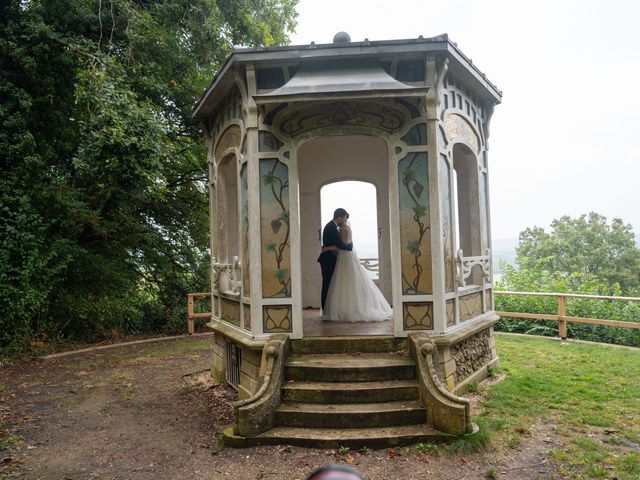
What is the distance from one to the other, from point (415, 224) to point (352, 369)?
1.91 metres

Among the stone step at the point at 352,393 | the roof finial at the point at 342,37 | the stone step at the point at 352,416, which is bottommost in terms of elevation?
the stone step at the point at 352,416

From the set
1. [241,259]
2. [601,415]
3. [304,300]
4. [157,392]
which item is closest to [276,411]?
[241,259]

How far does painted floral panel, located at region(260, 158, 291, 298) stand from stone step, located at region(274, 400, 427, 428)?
1.53 metres

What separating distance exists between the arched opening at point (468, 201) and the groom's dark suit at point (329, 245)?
187 centimetres

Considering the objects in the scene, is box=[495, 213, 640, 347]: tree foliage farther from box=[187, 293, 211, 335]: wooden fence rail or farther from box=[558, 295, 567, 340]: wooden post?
box=[187, 293, 211, 335]: wooden fence rail

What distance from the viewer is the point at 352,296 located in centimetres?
734

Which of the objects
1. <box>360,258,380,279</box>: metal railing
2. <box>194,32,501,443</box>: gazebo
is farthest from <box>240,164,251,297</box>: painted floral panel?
<box>360,258,380,279</box>: metal railing

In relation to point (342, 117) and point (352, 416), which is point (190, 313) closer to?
point (342, 117)

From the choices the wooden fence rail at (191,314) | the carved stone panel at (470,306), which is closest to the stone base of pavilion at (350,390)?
the carved stone panel at (470,306)

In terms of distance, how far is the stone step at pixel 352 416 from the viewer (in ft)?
15.6

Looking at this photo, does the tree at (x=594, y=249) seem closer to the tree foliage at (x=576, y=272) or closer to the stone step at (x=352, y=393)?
the tree foliage at (x=576, y=272)

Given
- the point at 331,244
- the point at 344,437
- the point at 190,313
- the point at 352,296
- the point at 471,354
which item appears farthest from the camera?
the point at 190,313

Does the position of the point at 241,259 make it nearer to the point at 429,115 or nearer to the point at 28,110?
the point at 429,115

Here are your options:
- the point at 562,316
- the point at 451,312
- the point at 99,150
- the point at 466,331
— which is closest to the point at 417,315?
the point at 451,312
